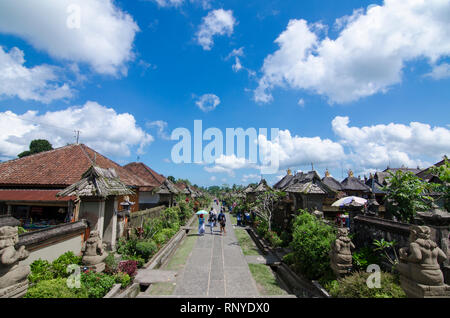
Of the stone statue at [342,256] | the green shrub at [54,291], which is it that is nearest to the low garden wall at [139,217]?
the green shrub at [54,291]

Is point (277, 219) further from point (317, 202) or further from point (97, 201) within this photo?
point (97, 201)

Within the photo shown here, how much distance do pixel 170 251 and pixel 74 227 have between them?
4836 millimetres

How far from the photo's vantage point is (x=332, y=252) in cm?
612

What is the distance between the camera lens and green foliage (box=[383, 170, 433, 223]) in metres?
7.03

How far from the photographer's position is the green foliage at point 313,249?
670 cm

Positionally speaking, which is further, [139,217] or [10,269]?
[139,217]

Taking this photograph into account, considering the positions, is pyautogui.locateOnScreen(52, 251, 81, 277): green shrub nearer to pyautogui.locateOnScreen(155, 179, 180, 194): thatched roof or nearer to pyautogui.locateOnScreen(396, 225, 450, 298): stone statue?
pyautogui.locateOnScreen(396, 225, 450, 298): stone statue

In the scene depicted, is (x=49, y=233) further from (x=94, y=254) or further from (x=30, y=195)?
(x=30, y=195)

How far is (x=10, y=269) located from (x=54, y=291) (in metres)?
1.06

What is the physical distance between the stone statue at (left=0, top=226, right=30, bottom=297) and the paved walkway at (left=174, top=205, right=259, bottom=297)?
383 cm

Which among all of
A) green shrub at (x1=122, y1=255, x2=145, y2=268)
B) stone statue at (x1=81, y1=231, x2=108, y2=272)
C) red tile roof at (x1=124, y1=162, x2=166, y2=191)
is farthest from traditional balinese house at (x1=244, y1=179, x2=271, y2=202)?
stone statue at (x1=81, y1=231, x2=108, y2=272)

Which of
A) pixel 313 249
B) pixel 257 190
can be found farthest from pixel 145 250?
pixel 257 190

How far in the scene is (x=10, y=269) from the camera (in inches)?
162
